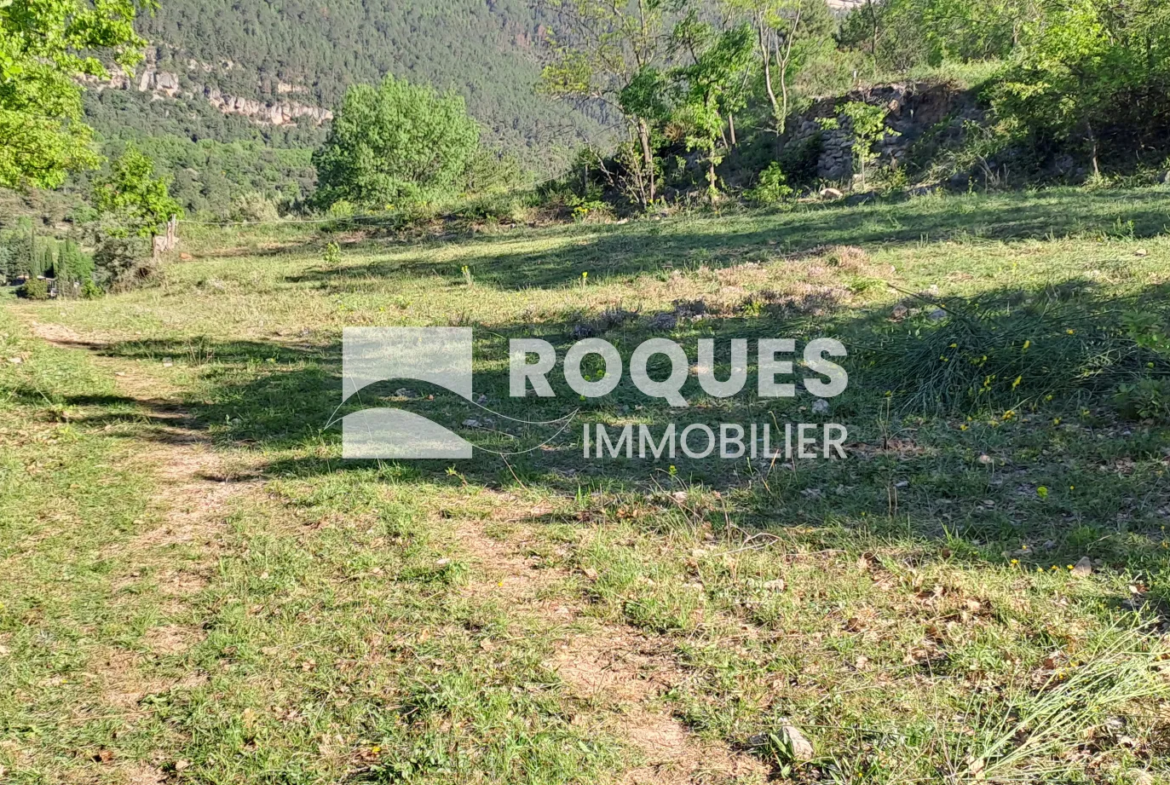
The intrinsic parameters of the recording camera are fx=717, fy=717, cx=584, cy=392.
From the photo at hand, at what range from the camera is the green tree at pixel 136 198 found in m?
20.8

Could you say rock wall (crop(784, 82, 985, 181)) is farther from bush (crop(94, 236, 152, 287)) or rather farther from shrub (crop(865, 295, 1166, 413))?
bush (crop(94, 236, 152, 287))

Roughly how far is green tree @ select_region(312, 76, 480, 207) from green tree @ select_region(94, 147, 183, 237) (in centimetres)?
2020

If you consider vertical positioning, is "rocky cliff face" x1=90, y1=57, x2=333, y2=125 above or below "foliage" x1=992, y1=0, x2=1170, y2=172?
above

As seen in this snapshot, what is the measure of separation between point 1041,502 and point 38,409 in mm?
7488

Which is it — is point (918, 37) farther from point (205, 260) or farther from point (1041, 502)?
point (1041, 502)

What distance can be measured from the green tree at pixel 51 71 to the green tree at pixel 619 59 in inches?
506

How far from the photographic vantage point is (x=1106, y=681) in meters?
2.54

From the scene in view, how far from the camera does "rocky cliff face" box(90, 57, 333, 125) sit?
572ft

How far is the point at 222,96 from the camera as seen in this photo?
183250mm

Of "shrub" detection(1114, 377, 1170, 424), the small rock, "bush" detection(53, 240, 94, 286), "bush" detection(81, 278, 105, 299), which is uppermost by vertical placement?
"bush" detection(53, 240, 94, 286)

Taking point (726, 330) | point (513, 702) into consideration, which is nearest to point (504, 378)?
point (726, 330)

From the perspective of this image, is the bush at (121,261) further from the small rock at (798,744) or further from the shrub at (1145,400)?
the shrub at (1145,400)

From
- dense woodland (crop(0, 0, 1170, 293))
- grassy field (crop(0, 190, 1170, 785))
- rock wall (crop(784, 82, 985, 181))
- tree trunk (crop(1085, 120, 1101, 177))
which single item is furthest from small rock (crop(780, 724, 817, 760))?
rock wall (crop(784, 82, 985, 181))

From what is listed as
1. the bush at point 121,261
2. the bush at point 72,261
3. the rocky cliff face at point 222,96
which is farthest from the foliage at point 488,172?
the rocky cliff face at point 222,96
